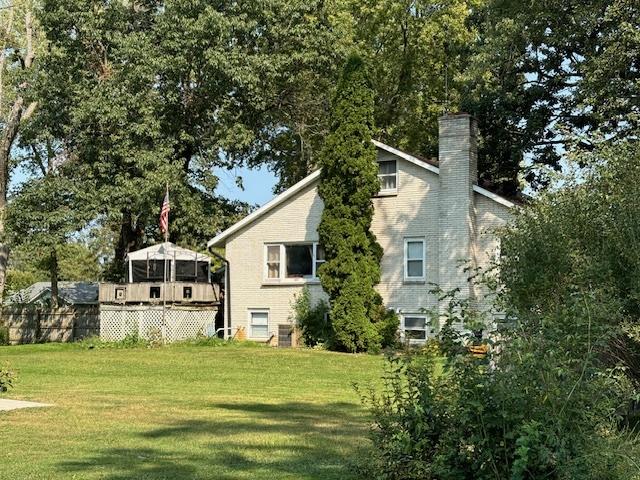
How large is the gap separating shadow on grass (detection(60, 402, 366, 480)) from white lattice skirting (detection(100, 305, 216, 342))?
56.6ft

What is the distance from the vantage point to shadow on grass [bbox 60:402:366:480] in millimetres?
7531

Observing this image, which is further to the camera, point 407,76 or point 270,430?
point 407,76

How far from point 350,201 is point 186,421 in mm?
15467

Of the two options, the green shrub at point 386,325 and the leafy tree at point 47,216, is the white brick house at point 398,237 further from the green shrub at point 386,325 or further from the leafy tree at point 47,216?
the leafy tree at point 47,216

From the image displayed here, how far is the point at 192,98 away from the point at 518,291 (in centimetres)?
2620

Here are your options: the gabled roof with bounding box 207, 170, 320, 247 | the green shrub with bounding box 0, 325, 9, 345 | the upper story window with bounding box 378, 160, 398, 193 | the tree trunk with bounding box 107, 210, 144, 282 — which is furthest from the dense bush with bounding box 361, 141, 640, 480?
the tree trunk with bounding box 107, 210, 144, 282

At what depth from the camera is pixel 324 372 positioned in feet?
61.5

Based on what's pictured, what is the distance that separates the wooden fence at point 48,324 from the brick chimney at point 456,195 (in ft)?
57.9

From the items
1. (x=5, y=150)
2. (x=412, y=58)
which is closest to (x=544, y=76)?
(x=412, y=58)

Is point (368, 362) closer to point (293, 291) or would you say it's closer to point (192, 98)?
point (293, 291)

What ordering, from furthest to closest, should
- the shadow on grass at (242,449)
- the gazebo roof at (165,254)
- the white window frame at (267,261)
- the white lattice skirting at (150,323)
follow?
the gazebo roof at (165,254), the white window frame at (267,261), the white lattice skirting at (150,323), the shadow on grass at (242,449)

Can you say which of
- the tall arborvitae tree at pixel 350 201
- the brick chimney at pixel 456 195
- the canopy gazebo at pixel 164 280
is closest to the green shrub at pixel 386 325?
the tall arborvitae tree at pixel 350 201

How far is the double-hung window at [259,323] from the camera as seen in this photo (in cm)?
2909

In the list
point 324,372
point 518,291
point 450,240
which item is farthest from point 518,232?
point 450,240
